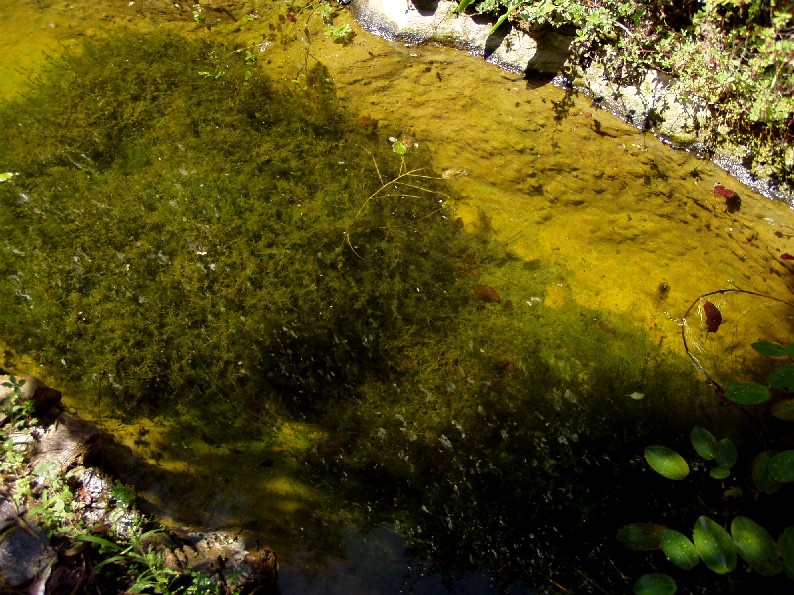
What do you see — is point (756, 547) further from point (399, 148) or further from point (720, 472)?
point (399, 148)

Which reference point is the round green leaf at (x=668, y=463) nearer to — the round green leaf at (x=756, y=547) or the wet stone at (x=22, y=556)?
the round green leaf at (x=756, y=547)

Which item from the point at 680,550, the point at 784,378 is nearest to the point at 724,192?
the point at 784,378

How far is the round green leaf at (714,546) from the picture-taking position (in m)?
1.84

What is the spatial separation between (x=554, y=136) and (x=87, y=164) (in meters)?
2.70

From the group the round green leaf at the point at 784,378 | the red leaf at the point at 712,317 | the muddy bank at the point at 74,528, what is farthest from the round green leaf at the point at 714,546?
the muddy bank at the point at 74,528

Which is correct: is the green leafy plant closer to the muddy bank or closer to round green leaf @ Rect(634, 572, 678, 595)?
round green leaf @ Rect(634, 572, 678, 595)

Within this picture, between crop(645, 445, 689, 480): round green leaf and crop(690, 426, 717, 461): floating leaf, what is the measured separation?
0.31ft

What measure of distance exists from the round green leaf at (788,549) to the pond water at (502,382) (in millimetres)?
305

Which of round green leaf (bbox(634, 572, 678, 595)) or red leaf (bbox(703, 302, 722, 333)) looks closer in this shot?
round green leaf (bbox(634, 572, 678, 595))

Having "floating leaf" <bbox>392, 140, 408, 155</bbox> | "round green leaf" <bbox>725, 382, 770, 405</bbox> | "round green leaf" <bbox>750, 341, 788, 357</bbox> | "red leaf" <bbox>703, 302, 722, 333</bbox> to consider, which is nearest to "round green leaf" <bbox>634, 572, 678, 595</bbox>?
"round green leaf" <bbox>725, 382, 770, 405</bbox>

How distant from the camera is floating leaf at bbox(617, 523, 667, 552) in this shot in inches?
80.5

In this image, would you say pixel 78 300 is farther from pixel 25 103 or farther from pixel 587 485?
pixel 587 485

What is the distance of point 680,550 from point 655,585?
0.16 m

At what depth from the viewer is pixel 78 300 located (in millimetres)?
2604
